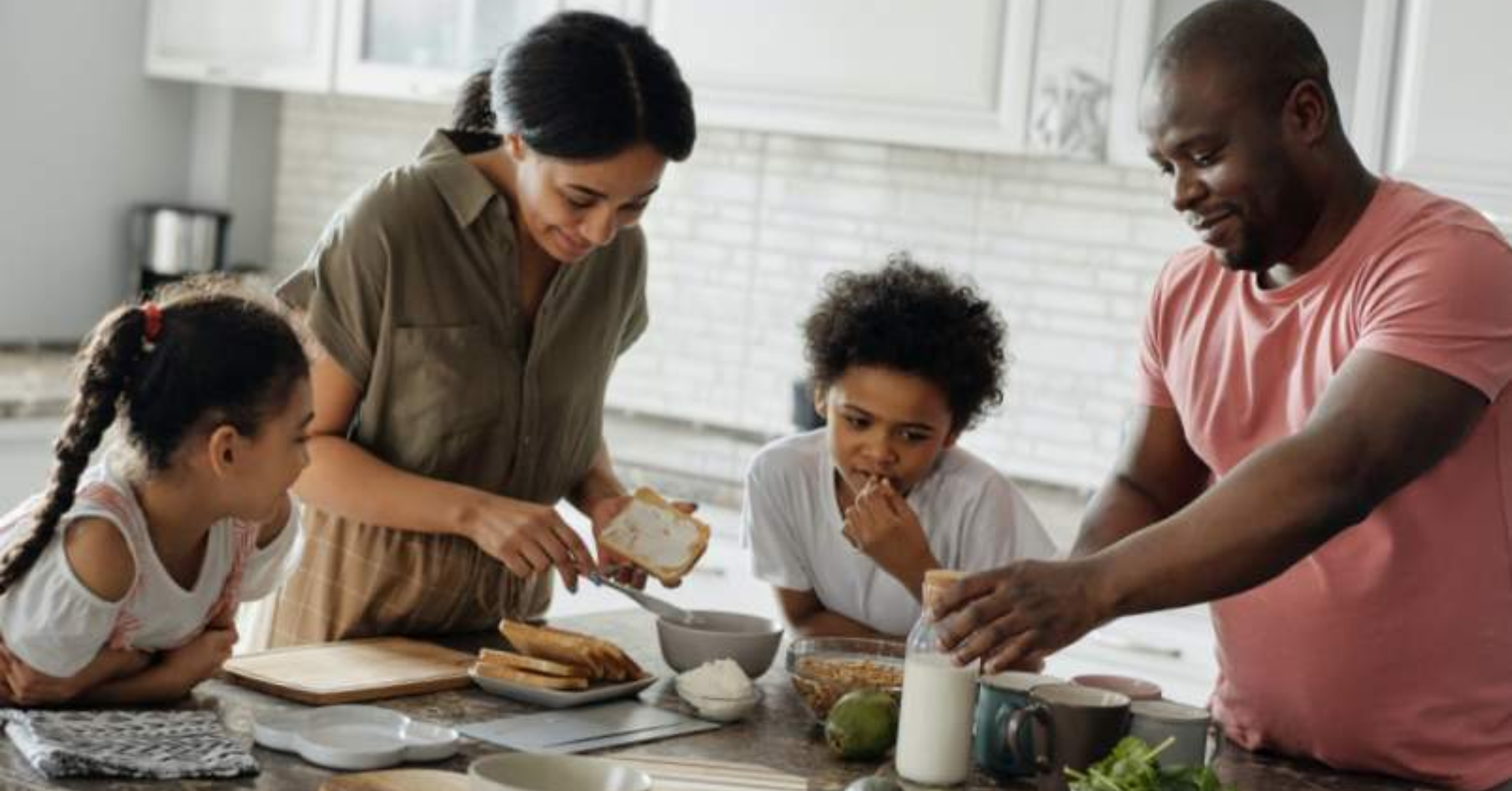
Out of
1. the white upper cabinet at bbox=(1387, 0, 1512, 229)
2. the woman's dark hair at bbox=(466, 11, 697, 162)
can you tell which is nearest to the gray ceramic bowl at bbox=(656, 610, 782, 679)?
the woman's dark hair at bbox=(466, 11, 697, 162)

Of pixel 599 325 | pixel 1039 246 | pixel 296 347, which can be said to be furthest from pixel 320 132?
pixel 296 347

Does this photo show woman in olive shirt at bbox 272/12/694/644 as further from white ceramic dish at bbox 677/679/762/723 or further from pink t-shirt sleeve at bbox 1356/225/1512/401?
pink t-shirt sleeve at bbox 1356/225/1512/401

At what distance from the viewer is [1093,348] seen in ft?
Answer: 14.7

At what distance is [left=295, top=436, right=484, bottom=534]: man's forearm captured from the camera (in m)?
2.53

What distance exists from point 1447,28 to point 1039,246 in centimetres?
112

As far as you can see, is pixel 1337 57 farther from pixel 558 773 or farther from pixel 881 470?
pixel 558 773

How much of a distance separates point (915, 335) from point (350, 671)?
89 cm

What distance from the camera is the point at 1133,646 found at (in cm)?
378

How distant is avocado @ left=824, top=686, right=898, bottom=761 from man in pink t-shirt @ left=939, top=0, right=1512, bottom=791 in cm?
14

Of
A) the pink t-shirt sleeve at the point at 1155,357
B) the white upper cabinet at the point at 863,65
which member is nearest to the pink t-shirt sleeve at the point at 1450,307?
the pink t-shirt sleeve at the point at 1155,357

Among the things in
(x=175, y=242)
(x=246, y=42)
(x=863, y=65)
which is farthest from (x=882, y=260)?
(x=175, y=242)

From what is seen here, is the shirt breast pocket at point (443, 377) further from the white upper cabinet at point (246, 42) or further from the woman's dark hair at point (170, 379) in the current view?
the white upper cabinet at point (246, 42)

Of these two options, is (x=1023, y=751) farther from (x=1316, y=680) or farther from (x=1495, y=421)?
(x=1495, y=421)

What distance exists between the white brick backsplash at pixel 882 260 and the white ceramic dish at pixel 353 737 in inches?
88.9
